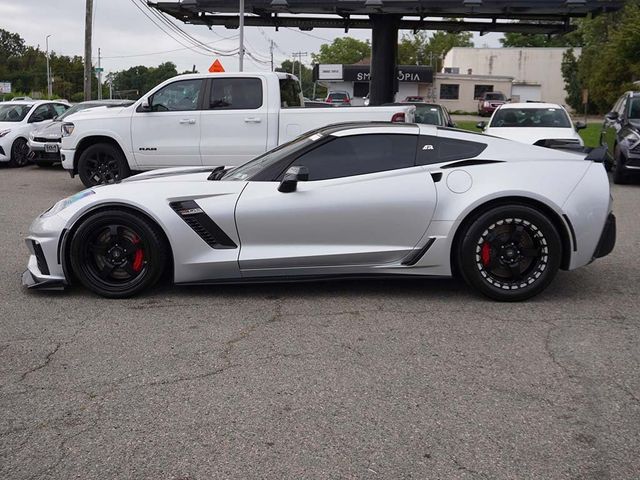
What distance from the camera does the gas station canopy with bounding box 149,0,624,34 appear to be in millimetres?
18328

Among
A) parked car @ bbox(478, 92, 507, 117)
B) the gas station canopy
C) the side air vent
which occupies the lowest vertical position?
the side air vent

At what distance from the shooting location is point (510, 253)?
5535mm

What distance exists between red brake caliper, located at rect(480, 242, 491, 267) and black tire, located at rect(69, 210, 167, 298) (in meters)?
2.44

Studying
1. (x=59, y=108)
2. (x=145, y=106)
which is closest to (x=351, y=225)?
(x=145, y=106)

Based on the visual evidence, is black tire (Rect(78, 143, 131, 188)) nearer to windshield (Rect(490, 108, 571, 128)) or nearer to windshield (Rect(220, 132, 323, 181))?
windshield (Rect(220, 132, 323, 181))

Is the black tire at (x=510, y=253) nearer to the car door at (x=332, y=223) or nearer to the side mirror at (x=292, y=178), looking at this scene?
the car door at (x=332, y=223)

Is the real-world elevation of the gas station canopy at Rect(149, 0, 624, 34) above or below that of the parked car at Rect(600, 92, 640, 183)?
above

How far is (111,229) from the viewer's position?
560cm

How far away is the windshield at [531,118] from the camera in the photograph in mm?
14562

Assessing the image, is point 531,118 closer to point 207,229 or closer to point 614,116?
point 614,116

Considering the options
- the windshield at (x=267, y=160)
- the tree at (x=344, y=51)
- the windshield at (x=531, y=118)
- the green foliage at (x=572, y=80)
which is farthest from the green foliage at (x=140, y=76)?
the windshield at (x=267, y=160)

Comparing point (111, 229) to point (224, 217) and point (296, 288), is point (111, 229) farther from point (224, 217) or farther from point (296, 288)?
point (296, 288)

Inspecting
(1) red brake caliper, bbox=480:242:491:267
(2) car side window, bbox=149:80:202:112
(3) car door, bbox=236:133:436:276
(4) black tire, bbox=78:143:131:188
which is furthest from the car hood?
(3) car door, bbox=236:133:436:276

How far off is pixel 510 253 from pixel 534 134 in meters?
8.91
